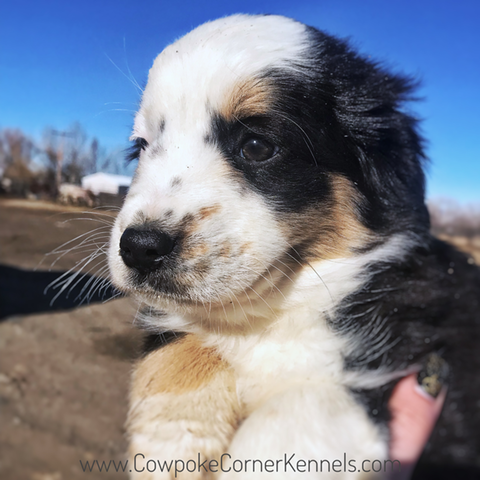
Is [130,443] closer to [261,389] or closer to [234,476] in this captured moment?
[234,476]

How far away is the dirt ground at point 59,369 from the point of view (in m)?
1.79

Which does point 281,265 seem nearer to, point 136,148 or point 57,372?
point 136,148

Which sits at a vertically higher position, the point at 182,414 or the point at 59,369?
the point at 182,414

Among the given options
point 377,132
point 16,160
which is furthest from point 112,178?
point 377,132

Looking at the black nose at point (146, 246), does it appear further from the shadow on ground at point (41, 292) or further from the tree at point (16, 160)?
the tree at point (16, 160)

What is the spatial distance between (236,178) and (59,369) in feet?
6.26

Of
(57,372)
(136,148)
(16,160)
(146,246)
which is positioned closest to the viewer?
(146,246)

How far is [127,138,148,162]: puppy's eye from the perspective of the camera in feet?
6.08

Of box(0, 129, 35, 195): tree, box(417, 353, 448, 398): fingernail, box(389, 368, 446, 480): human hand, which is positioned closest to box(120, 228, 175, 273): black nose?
box(0, 129, 35, 195): tree

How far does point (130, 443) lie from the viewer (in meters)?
1.49

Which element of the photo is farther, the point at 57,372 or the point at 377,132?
the point at 57,372

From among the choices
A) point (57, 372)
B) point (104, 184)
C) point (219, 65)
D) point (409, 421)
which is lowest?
point (57, 372)

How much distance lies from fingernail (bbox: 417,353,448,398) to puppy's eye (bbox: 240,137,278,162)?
1212 millimetres

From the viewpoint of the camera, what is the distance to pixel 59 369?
2396mm
